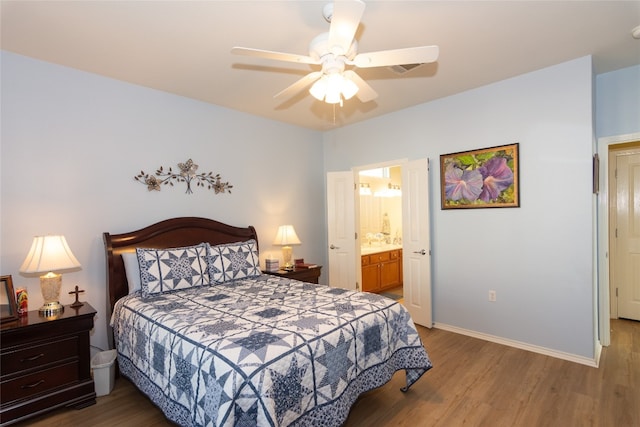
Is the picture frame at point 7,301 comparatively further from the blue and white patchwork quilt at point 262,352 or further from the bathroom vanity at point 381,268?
the bathroom vanity at point 381,268

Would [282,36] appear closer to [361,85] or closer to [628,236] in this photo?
[361,85]

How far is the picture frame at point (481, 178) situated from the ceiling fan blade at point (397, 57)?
A: 1.82 meters

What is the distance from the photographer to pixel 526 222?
3215 mm

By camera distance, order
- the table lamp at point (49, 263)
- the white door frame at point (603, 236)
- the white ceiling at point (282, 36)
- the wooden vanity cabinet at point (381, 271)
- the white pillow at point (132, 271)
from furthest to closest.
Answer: the wooden vanity cabinet at point (381, 271)
the white door frame at point (603, 236)
the white pillow at point (132, 271)
the table lamp at point (49, 263)
the white ceiling at point (282, 36)

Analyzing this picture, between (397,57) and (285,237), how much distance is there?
106 inches

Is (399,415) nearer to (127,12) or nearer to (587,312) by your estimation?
(587,312)

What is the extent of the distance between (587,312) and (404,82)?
2.70 metres

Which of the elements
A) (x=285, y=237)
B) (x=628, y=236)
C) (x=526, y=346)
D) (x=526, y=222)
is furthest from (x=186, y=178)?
(x=628, y=236)

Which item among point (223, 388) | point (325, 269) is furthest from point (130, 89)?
point (325, 269)

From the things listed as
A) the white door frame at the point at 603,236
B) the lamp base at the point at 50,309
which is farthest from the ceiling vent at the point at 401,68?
the lamp base at the point at 50,309

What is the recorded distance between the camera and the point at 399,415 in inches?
88.0

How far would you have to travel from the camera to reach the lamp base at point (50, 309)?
2.38 meters

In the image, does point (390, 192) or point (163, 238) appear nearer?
point (163, 238)

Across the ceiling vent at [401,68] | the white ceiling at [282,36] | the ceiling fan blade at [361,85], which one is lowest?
the ceiling fan blade at [361,85]
